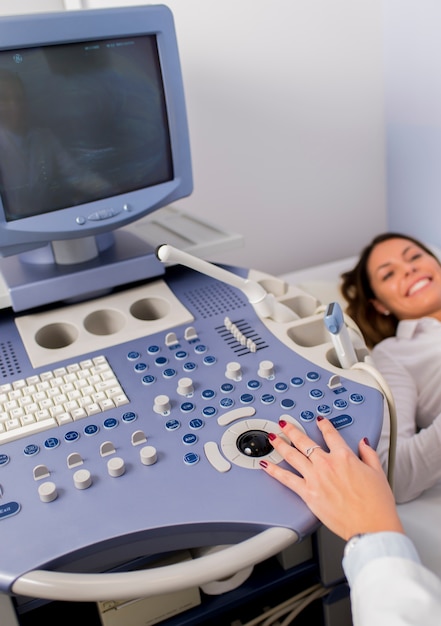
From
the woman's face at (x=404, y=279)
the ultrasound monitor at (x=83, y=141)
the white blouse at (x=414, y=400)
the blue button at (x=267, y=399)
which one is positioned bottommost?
the white blouse at (x=414, y=400)

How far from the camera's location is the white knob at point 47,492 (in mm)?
775

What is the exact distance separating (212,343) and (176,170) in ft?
1.11

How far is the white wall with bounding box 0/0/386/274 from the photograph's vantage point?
1.58 meters

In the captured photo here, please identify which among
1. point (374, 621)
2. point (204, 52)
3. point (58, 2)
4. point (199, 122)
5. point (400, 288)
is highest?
point (58, 2)

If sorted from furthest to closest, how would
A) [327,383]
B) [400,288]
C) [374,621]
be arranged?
1. [400,288]
2. [327,383]
3. [374,621]

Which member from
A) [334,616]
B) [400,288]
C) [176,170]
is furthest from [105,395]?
[400,288]

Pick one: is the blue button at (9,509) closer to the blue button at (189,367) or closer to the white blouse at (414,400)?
the blue button at (189,367)

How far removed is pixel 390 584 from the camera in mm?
668

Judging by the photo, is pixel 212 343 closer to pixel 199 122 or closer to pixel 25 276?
pixel 25 276

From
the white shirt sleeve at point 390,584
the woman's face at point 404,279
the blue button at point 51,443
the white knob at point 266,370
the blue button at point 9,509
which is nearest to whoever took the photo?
the white shirt sleeve at point 390,584

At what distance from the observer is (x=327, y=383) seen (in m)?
0.95

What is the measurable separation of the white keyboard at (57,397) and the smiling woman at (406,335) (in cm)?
51

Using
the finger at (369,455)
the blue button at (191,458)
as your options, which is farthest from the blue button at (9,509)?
the finger at (369,455)

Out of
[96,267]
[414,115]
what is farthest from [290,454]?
[414,115]
